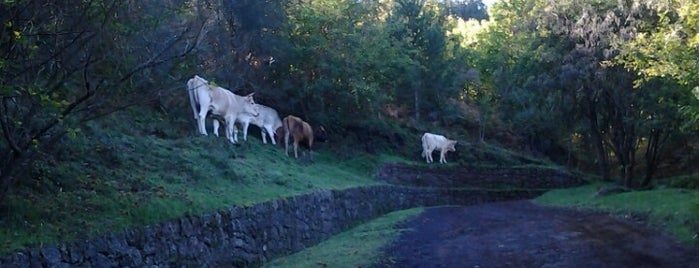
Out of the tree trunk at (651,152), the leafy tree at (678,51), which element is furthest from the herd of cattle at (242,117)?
the tree trunk at (651,152)

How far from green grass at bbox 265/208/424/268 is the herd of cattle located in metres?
5.29

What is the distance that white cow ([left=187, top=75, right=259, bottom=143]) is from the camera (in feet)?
64.0

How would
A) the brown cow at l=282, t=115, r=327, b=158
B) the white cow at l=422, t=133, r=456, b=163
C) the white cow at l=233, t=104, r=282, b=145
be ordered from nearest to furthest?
1. the brown cow at l=282, t=115, r=327, b=158
2. the white cow at l=233, t=104, r=282, b=145
3. the white cow at l=422, t=133, r=456, b=163

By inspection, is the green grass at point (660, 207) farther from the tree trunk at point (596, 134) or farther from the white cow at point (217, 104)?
the white cow at point (217, 104)

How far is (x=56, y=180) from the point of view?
999 cm

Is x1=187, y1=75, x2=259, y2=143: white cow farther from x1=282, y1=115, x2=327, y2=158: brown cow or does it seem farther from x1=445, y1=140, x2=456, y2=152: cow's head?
x1=445, y1=140, x2=456, y2=152: cow's head

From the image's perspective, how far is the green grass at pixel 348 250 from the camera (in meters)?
11.6

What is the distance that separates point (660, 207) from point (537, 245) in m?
6.14

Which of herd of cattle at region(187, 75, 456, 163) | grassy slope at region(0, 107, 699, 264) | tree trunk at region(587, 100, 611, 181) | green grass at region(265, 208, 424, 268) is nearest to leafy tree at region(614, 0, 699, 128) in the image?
grassy slope at region(0, 107, 699, 264)

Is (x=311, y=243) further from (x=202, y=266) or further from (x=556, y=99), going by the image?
(x=556, y=99)

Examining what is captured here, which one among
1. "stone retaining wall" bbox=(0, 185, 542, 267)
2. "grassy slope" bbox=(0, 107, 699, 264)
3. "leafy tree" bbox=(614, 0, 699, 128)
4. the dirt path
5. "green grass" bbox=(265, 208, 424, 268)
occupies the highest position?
"leafy tree" bbox=(614, 0, 699, 128)

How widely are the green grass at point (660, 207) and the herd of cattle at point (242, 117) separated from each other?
1011 cm

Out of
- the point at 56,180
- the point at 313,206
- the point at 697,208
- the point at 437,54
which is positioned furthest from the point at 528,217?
the point at 437,54

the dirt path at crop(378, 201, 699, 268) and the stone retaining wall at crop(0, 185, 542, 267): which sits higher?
the stone retaining wall at crop(0, 185, 542, 267)
